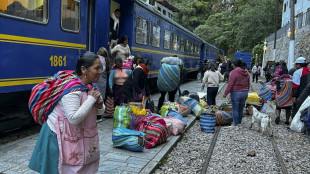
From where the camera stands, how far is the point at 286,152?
6.39 metres

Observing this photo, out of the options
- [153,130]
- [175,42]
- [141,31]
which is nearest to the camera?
[153,130]

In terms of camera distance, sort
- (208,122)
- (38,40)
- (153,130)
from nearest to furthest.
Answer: (38,40) < (153,130) < (208,122)

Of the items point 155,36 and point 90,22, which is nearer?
point 90,22

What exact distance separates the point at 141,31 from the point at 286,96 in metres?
5.19

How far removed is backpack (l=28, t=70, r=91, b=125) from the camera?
247 cm

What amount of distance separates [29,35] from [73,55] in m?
1.39

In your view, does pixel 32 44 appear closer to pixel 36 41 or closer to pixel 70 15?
pixel 36 41

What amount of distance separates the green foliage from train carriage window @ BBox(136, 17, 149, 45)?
1260 inches

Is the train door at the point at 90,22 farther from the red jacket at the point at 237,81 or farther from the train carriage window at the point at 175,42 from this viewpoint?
the train carriage window at the point at 175,42

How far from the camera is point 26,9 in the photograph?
543cm

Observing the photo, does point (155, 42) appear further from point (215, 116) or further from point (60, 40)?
point (60, 40)

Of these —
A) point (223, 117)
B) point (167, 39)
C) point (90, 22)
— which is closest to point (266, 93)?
point (223, 117)

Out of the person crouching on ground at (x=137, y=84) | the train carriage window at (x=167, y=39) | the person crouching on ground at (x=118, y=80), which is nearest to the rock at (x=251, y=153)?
the person crouching on ground at (x=137, y=84)

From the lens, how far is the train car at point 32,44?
16.6 feet
